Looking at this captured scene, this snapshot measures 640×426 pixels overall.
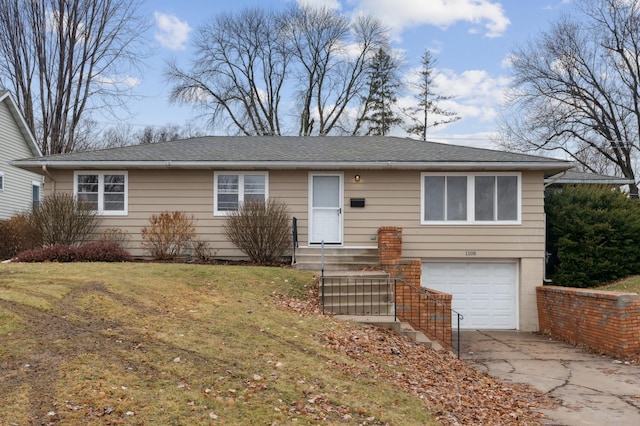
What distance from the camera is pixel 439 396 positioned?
6.11m

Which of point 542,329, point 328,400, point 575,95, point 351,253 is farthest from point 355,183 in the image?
point 575,95

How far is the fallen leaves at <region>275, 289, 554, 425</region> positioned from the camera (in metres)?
5.82

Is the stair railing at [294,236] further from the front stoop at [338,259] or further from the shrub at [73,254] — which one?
the shrub at [73,254]

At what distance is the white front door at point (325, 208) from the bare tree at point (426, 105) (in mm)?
20497

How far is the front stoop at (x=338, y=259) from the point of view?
40.2 ft

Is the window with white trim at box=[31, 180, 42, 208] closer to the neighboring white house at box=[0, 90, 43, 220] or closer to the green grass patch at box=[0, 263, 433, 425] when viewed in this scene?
the neighboring white house at box=[0, 90, 43, 220]

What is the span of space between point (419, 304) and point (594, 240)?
677 centimetres

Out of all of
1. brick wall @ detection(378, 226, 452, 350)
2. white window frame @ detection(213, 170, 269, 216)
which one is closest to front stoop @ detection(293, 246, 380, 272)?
brick wall @ detection(378, 226, 452, 350)

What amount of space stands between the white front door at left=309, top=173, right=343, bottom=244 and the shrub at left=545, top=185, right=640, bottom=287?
6.18 meters

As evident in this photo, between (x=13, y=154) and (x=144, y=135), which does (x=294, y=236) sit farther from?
(x=144, y=135)

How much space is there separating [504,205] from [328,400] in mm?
9508

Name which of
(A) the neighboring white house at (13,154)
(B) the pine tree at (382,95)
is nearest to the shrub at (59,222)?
(A) the neighboring white house at (13,154)

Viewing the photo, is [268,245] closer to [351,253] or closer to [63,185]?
[351,253]

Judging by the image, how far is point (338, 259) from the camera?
12453 mm
